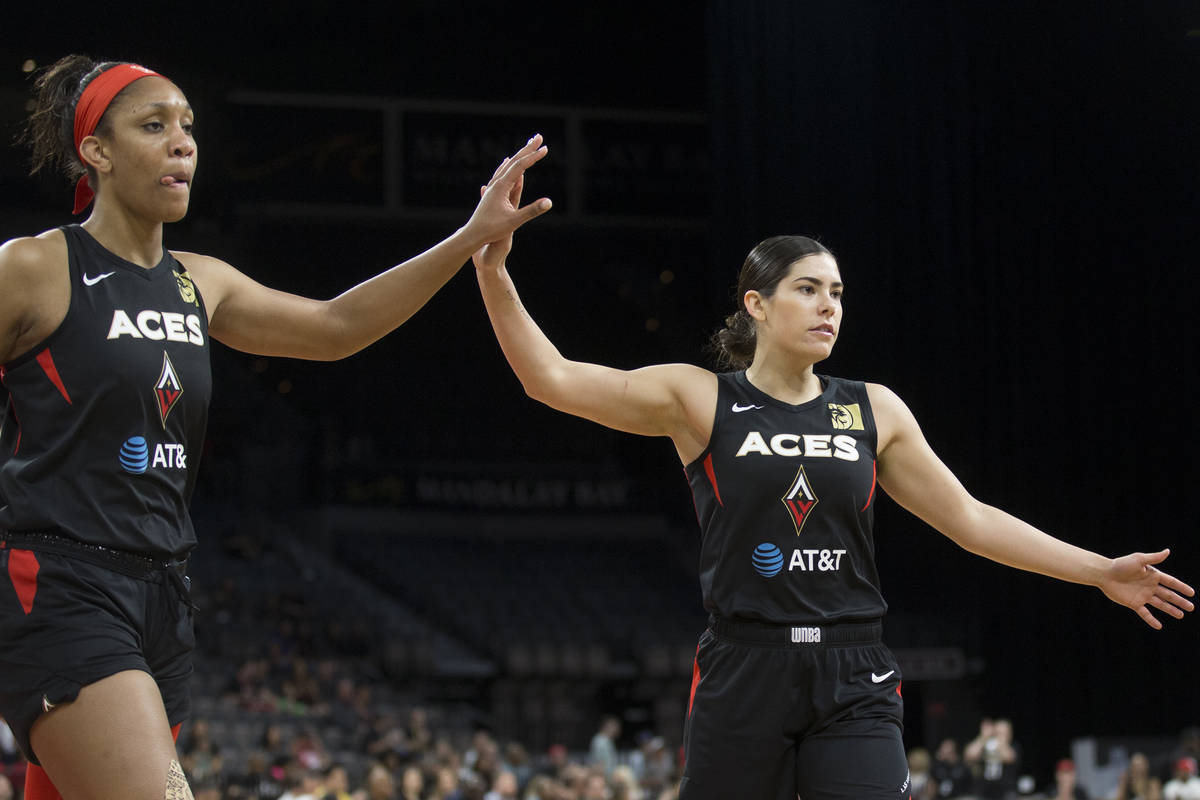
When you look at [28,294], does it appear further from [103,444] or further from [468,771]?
[468,771]

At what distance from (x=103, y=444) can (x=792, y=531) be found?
68.1 inches

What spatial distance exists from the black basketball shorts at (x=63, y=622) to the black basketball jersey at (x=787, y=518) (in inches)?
57.2

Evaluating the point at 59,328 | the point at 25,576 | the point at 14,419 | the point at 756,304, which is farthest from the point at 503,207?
the point at 25,576

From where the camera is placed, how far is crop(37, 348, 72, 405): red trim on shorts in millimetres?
2697

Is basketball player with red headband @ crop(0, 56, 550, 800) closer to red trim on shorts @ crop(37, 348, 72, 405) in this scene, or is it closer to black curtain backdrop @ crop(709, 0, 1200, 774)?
red trim on shorts @ crop(37, 348, 72, 405)

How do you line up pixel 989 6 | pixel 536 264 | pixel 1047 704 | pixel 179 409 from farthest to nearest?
pixel 536 264
pixel 1047 704
pixel 989 6
pixel 179 409

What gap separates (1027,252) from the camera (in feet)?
47.6

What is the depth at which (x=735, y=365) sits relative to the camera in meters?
4.44

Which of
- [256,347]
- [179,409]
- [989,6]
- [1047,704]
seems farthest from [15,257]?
[1047,704]

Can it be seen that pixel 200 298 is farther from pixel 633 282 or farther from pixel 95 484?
pixel 633 282

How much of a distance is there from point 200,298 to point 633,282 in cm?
2171

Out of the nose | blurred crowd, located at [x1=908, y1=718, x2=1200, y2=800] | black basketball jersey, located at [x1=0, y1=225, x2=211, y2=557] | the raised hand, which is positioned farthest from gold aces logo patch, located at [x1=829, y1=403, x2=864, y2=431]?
blurred crowd, located at [x1=908, y1=718, x2=1200, y2=800]

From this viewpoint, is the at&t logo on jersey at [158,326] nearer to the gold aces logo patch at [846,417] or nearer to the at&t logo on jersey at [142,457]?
the at&t logo on jersey at [142,457]

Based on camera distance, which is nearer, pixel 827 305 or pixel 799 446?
pixel 799 446
